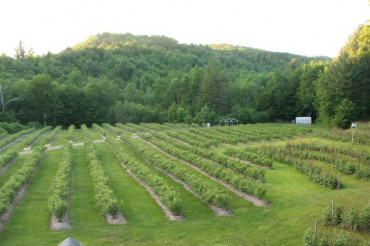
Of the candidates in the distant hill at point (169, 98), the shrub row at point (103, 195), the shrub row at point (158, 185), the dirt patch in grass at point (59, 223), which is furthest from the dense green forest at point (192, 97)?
the dirt patch in grass at point (59, 223)

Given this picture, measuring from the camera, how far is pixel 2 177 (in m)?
22.9

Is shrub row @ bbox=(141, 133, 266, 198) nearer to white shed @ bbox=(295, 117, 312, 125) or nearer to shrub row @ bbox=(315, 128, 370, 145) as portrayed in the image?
shrub row @ bbox=(315, 128, 370, 145)

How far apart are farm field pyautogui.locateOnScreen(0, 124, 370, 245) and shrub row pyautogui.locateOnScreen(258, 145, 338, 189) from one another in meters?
0.07

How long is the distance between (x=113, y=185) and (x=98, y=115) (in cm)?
4868

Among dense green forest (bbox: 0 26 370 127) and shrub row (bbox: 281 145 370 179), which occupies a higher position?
dense green forest (bbox: 0 26 370 127)

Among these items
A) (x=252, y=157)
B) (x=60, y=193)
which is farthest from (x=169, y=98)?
(x=60, y=193)

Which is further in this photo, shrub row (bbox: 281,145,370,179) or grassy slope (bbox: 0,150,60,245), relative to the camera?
shrub row (bbox: 281,145,370,179)

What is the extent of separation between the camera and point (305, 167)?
72.1ft

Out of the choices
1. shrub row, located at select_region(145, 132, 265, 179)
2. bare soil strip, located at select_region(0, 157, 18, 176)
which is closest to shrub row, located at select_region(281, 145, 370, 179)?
shrub row, located at select_region(145, 132, 265, 179)

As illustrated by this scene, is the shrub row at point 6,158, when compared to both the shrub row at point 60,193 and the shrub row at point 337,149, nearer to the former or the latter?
the shrub row at point 60,193

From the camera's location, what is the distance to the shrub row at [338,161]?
1967 centimetres

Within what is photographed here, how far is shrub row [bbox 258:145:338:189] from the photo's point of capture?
61.2 feet

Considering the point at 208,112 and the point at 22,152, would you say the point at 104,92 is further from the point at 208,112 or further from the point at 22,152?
the point at 22,152

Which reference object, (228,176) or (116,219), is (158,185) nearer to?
(116,219)
